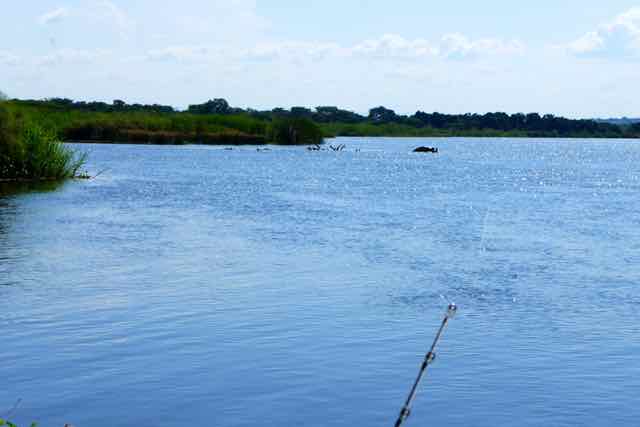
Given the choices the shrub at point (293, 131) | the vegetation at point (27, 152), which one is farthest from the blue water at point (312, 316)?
the shrub at point (293, 131)

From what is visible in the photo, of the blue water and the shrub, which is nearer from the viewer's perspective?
the blue water

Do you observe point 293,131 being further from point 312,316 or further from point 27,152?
point 312,316

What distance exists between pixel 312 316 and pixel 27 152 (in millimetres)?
49817

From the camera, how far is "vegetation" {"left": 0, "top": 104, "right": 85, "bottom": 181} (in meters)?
65.5

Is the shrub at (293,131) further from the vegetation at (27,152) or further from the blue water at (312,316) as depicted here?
the blue water at (312,316)

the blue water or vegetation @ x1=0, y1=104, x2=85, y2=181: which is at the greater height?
vegetation @ x1=0, y1=104, x2=85, y2=181

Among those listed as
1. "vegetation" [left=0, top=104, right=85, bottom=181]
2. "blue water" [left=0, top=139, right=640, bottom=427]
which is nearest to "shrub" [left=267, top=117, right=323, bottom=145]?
"vegetation" [left=0, top=104, right=85, bottom=181]

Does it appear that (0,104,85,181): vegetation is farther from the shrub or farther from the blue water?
the shrub

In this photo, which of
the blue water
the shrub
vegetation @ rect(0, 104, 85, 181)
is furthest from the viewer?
the shrub

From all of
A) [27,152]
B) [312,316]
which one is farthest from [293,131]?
[312,316]

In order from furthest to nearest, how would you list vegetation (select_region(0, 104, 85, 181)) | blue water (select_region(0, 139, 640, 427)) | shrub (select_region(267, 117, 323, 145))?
shrub (select_region(267, 117, 323, 145)) < vegetation (select_region(0, 104, 85, 181)) < blue water (select_region(0, 139, 640, 427))

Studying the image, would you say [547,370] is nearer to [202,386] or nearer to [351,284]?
[202,386]

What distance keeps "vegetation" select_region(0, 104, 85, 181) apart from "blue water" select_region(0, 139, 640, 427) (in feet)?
34.3

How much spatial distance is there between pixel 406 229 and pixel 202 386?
A: 1173 inches
